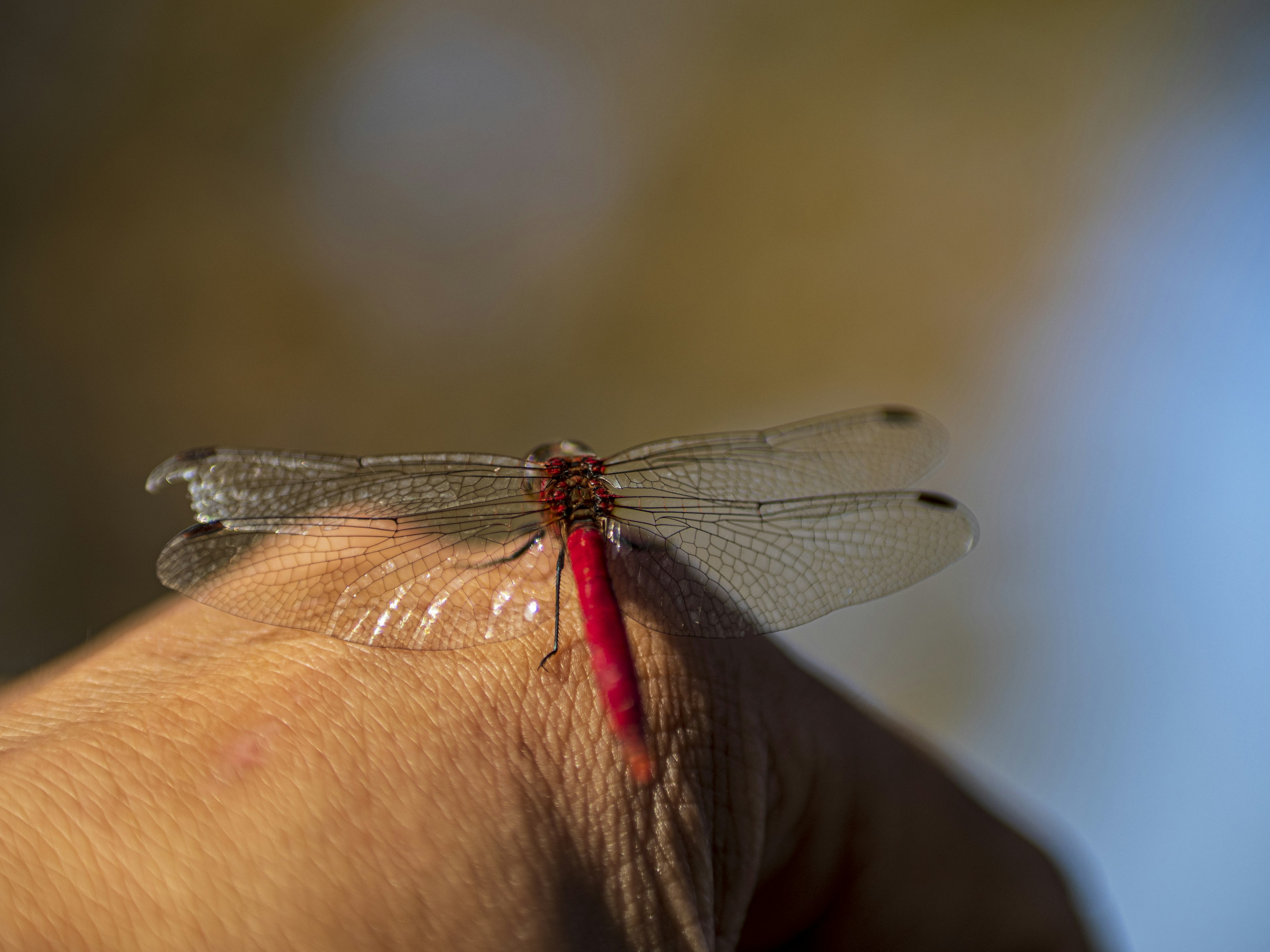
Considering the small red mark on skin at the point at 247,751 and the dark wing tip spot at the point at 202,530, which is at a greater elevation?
the dark wing tip spot at the point at 202,530

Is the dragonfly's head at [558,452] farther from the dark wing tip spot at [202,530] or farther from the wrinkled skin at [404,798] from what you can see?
the dark wing tip spot at [202,530]

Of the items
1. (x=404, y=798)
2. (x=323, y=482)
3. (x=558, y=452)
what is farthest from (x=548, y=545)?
(x=404, y=798)

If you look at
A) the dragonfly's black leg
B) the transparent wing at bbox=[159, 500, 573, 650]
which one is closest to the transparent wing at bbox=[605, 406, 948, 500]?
the dragonfly's black leg

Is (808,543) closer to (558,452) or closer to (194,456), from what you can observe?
(558,452)

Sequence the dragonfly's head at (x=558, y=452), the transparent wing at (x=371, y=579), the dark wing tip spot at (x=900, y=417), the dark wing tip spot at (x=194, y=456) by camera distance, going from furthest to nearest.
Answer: the dark wing tip spot at (x=900, y=417), the dragonfly's head at (x=558, y=452), the dark wing tip spot at (x=194, y=456), the transparent wing at (x=371, y=579)

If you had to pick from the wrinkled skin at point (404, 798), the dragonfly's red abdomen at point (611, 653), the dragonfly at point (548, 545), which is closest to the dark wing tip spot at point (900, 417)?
the dragonfly at point (548, 545)

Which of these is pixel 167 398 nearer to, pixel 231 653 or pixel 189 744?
pixel 231 653
